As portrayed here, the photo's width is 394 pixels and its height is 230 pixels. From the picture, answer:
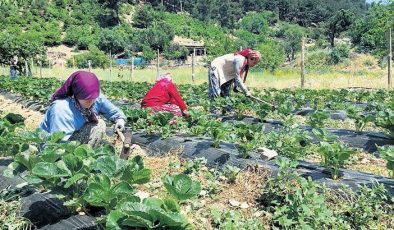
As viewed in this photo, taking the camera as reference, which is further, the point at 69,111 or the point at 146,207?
the point at 69,111

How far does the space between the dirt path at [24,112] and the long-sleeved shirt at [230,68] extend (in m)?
3.53

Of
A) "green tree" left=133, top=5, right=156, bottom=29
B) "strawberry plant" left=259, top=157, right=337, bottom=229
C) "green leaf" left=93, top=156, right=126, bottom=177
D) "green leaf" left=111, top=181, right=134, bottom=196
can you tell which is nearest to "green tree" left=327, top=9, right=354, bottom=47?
"green tree" left=133, top=5, right=156, bottom=29

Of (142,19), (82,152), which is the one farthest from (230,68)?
(142,19)

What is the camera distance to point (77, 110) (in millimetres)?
4160

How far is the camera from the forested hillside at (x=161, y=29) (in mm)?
41781

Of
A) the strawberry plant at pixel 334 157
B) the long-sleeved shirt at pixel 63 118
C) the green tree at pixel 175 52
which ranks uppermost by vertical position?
the green tree at pixel 175 52

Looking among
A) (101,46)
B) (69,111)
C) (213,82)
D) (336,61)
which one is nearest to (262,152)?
(69,111)

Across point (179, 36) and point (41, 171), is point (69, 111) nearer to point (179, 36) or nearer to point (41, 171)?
point (41, 171)


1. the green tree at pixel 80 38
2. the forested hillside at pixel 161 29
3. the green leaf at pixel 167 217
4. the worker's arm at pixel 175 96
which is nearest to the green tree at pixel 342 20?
the forested hillside at pixel 161 29

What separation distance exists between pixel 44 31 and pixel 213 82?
58305 mm

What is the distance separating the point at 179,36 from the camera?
2867 inches

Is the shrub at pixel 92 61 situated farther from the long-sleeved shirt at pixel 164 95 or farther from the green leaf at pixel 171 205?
the green leaf at pixel 171 205

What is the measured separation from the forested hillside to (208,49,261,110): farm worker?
21492 mm

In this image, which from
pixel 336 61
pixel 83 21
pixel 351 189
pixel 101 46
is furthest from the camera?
pixel 83 21
